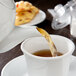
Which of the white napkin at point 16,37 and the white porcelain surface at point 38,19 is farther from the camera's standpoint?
the white porcelain surface at point 38,19

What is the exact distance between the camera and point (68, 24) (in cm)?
92

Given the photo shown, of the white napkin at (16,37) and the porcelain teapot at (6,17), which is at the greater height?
the porcelain teapot at (6,17)

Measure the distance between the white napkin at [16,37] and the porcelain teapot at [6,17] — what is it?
2cm

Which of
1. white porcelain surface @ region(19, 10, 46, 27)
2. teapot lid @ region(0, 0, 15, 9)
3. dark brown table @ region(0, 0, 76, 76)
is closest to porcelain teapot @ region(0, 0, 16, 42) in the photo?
teapot lid @ region(0, 0, 15, 9)

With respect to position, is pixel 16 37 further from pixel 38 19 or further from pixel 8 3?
pixel 38 19

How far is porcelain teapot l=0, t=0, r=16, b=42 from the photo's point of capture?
51 centimetres

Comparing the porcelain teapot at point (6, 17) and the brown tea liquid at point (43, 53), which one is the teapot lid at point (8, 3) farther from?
the brown tea liquid at point (43, 53)

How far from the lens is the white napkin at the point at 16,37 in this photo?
0.53 metres

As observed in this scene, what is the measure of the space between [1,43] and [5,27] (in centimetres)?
4

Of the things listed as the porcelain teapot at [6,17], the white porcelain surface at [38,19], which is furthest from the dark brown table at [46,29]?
the porcelain teapot at [6,17]

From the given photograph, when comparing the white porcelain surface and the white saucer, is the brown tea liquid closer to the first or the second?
the white saucer

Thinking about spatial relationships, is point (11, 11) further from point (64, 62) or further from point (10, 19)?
point (64, 62)

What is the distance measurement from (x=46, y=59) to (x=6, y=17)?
0.15 meters

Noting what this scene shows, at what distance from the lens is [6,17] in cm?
53
